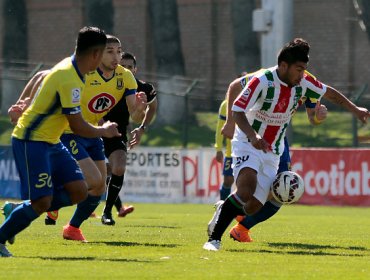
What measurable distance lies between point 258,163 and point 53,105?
236 cm

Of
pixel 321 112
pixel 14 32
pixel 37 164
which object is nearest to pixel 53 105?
pixel 37 164

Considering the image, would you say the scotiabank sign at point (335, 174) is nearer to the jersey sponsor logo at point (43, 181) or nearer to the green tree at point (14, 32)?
the jersey sponsor logo at point (43, 181)

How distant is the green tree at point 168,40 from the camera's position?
36.6m

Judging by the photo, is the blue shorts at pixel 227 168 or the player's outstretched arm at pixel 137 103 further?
the blue shorts at pixel 227 168

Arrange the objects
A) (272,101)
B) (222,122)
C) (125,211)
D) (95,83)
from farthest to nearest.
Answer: (222,122), (125,211), (95,83), (272,101)

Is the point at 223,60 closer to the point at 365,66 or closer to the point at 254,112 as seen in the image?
the point at 365,66

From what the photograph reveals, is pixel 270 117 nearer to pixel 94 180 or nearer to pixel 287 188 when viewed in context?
pixel 287 188

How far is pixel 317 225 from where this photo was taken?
1772 centimetres

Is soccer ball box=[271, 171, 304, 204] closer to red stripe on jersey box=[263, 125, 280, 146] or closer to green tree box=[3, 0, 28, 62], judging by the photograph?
red stripe on jersey box=[263, 125, 280, 146]

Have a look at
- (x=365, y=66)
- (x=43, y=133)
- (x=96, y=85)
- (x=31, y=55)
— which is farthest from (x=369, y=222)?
(x=31, y=55)

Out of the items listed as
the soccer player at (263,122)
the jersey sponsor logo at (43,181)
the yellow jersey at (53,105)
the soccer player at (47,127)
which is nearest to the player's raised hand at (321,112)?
the soccer player at (263,122)

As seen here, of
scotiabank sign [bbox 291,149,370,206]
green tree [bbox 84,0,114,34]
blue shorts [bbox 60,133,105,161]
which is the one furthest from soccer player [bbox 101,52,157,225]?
green tree [bbox 84,0,114,34]

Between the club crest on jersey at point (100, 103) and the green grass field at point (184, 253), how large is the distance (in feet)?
4.57

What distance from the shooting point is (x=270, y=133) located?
12.8 metres
